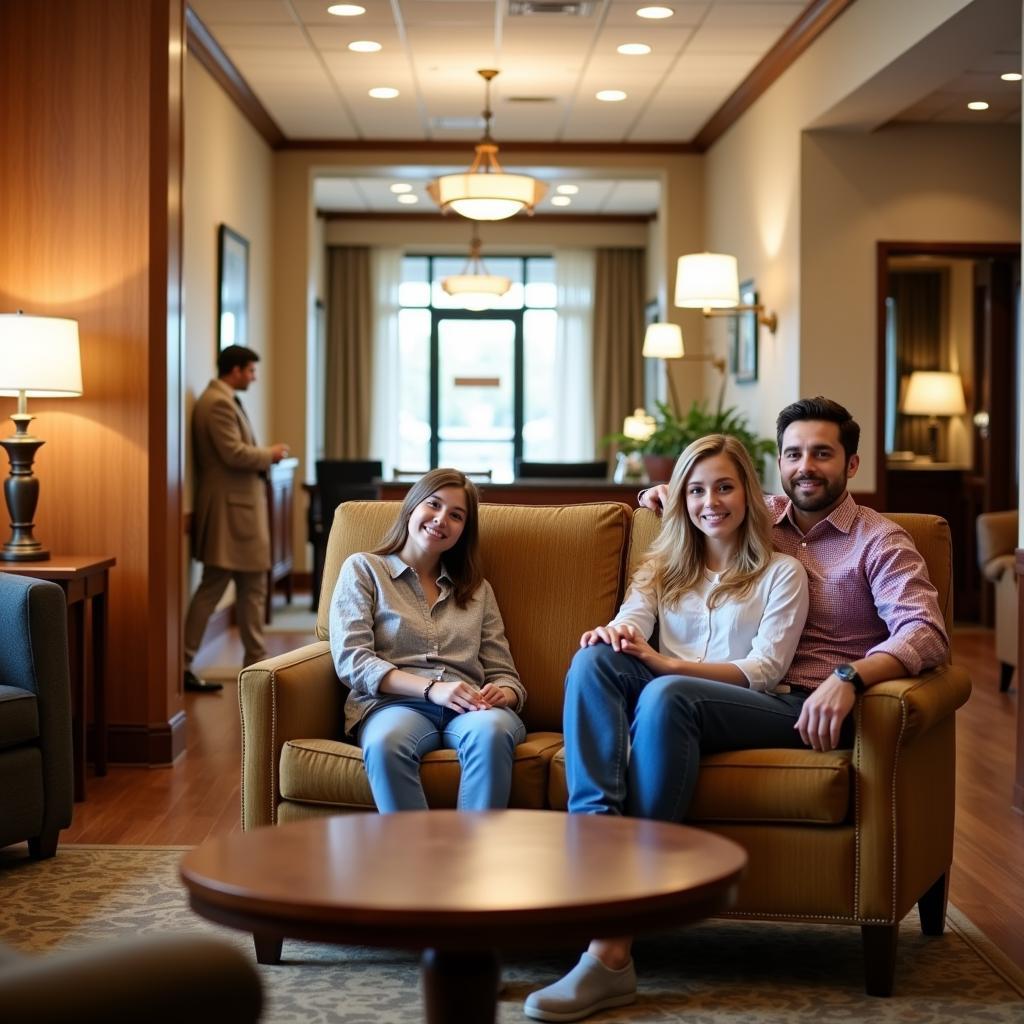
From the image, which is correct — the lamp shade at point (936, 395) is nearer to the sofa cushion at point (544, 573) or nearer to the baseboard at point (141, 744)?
the baseboard at point (141, 744)

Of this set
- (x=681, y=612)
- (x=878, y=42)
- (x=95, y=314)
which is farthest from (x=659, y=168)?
(x=681, y=612)

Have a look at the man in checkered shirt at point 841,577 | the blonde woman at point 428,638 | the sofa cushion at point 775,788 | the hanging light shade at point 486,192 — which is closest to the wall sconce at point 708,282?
the hanging light shade at point 486,192

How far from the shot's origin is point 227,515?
6.49 metres

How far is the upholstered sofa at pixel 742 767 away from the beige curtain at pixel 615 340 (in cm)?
962

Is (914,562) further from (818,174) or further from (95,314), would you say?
(818,174)

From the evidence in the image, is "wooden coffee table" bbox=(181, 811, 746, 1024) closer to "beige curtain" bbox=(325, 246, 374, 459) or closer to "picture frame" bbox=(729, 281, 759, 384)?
"picture frame" bbox=(729, 281, 759, 384)

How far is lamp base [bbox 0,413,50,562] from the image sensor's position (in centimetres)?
445

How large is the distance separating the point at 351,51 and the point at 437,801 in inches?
210

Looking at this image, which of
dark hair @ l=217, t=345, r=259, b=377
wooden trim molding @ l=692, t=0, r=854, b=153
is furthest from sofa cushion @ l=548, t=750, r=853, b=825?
wooden trim molding @ l=692, t=0, r=854, b=153

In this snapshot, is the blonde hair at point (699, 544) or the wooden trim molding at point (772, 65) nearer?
the blonde hair at point (699, 544)

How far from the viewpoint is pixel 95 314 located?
477 cm

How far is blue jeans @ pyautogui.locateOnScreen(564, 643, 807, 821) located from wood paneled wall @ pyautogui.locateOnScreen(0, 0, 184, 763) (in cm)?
233

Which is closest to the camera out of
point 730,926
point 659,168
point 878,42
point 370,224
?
point 730,926

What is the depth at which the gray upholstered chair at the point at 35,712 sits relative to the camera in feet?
11.7
